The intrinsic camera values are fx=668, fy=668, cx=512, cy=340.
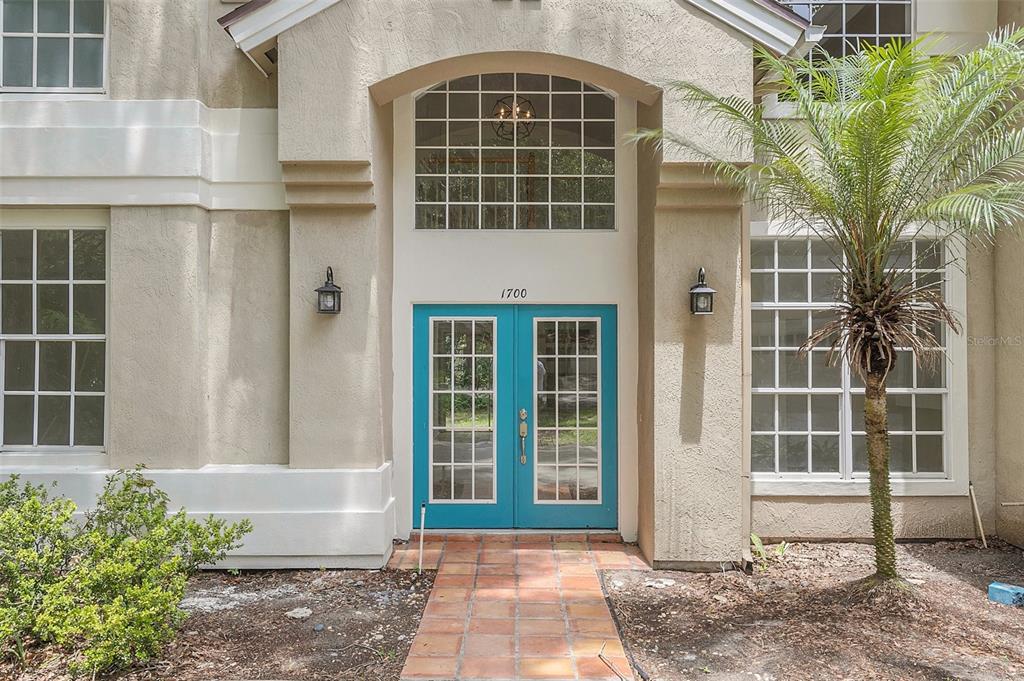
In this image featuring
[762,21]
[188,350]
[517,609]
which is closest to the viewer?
[517,609]

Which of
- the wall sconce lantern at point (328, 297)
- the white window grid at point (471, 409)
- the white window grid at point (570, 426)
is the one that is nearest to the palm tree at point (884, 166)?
the white window grid at point (570, 426)

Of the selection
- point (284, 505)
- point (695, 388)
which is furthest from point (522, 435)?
point (284, 505)

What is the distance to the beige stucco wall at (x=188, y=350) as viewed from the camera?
646 cm

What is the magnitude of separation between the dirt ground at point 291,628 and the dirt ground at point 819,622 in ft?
6.05

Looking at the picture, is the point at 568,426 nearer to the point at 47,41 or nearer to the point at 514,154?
the point at 514,154

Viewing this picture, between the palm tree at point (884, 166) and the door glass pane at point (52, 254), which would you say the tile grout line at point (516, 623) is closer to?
the palm tree at point (884, 166)

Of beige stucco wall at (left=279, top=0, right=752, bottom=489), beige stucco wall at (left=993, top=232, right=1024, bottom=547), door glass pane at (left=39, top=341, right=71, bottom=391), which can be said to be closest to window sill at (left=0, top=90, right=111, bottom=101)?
beige stucco wall at (left=279, top=0, right=752, bottom=489)

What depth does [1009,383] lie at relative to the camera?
23.4ft

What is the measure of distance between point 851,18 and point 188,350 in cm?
789

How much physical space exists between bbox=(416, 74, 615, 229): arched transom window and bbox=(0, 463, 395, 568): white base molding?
2978mm

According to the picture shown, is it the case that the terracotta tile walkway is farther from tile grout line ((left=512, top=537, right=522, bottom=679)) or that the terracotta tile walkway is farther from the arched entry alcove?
the arched entry alcove

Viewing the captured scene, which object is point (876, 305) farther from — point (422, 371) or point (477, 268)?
point (422, 371)

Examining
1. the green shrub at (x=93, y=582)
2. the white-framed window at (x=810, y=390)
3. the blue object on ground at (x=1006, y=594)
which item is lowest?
the blue object on ground at (x=1006, y=594)

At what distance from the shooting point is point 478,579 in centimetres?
624
